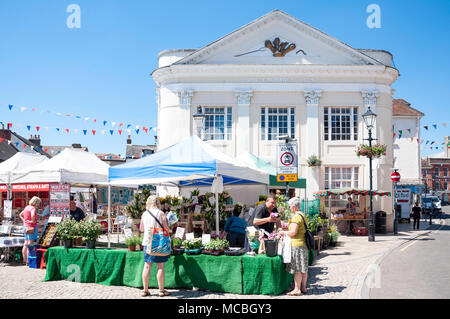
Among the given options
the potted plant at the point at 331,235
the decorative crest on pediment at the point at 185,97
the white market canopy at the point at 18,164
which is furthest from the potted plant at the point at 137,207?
the decorative crest on pediment at the point at 185,97

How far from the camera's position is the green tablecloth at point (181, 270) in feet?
24.4

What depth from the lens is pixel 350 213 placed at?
64.2ft

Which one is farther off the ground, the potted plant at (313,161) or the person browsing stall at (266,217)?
the potted plant at (313,161)

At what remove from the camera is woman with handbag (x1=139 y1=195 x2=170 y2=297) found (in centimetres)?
731

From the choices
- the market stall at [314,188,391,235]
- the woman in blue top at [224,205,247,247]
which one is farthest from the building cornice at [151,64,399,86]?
the woman in blue top at [224,205,247,247]

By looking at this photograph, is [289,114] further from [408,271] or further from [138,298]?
[138,298]

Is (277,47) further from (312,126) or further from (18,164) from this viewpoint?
(18,164)

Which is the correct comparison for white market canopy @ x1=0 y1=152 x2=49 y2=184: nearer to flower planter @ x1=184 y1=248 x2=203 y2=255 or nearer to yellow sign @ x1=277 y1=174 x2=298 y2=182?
flower planter @ x1=184 y1=248 x2=203 y2=255

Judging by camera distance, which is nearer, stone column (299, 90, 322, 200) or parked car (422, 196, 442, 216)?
stone column (299, 90, 322, 200)

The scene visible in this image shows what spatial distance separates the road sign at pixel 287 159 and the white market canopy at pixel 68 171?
572 cm

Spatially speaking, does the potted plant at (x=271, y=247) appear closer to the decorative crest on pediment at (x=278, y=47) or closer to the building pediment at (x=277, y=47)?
the building pediment at (x=277, y=47)

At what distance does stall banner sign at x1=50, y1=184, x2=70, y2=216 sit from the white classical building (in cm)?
1083

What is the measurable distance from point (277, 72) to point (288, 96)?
1298mm

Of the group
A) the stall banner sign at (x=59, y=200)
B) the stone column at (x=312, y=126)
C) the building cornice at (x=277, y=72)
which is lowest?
the stall banner sign at (x=59, y=200)
